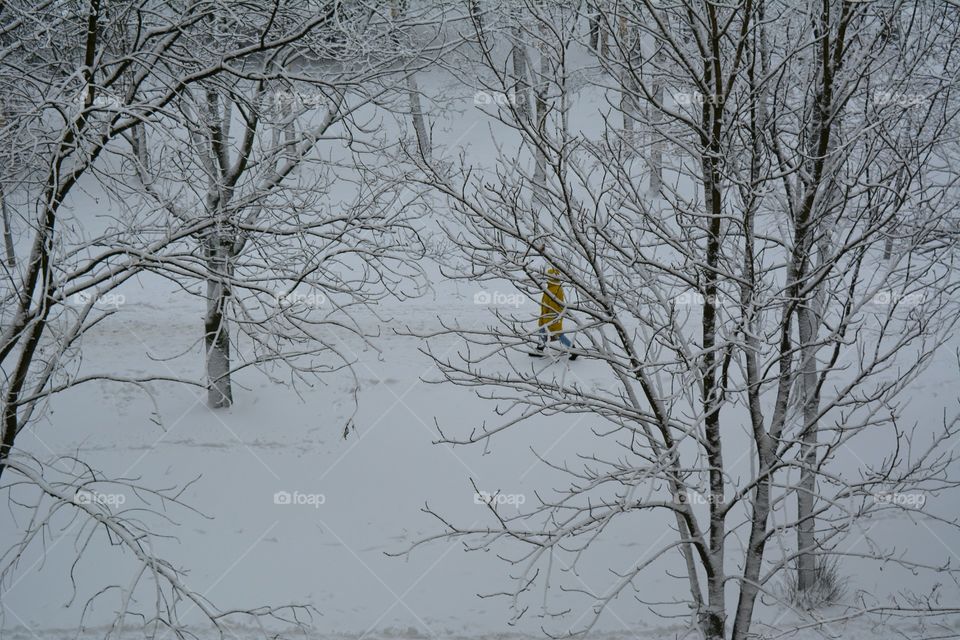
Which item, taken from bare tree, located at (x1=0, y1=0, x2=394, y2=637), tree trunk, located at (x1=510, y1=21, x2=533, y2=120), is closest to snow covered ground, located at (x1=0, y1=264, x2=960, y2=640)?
bare tree, located at (x1=0, y1=0, x2=394, y2=637)

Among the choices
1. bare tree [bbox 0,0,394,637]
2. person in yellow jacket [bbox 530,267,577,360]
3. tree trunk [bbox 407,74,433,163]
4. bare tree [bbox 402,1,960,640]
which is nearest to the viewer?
bare tree [bbox 402,1,960,640]

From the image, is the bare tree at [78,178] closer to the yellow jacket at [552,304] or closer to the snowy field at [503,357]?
the snowy field at [503,357]

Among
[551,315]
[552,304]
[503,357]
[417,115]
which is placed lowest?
[551,315]

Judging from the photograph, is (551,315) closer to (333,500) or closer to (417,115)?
(333,500)

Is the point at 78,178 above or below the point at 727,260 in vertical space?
above

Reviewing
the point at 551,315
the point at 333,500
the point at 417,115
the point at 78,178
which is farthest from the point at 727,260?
the point at 417,115

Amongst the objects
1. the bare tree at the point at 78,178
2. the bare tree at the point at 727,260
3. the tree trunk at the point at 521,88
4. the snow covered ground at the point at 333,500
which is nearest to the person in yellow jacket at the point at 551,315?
the bare tree at the point at 727,260

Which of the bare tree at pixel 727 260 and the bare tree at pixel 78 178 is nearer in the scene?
the bare tree at pixel 727 260

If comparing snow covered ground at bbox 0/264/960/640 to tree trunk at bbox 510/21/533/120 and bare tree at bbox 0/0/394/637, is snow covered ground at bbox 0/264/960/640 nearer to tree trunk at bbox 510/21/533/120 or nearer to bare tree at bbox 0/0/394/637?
bare tree at bbox 0/0/394/637

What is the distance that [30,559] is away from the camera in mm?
8859

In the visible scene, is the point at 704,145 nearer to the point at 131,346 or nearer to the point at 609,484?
the point at 609,484

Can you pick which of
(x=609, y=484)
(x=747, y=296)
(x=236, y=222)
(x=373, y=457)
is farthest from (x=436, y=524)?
(x=747, y=296)

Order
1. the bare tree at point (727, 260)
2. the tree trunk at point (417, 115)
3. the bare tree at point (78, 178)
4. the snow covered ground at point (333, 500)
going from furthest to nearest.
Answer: the snow covered ground at point (333, 500), the tree trunk at point (417, 115), the bare tree at point (78, 178), the bare tree at point (727, 260)

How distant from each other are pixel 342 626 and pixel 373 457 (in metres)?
2.43
